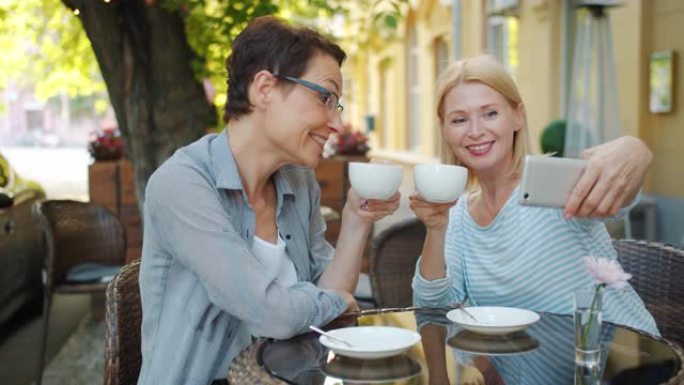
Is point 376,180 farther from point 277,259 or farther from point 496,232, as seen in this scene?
point 496,232

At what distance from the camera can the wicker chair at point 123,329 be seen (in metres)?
2.06

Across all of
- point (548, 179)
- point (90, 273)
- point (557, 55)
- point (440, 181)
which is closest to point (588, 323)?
point (548, 179)

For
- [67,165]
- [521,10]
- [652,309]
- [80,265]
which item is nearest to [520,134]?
[652,309]

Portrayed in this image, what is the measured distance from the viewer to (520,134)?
243 centimetres

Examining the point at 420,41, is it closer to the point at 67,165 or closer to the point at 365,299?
the point at 365,299

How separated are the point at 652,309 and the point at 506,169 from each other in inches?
25.2

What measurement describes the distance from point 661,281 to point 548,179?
0.92 meters

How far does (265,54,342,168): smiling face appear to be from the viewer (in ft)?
6.61

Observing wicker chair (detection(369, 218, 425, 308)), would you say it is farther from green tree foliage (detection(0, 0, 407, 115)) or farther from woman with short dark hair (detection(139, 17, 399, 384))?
green tree foliage (detection(0, 0, 407, 115))

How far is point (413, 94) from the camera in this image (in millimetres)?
16156

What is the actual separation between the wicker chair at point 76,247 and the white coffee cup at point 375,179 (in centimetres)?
274

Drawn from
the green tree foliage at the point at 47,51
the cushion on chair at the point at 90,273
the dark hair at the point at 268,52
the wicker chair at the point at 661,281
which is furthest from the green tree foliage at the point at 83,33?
the dark hair at the point at 268,52

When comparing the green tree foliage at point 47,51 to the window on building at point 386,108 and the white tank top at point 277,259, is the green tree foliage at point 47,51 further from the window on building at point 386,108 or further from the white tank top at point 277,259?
the window on building at point 386,108

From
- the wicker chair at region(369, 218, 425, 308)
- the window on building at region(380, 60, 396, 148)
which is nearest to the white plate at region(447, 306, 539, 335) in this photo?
the wicker chair at region(369, 218, 425, 308)
